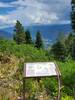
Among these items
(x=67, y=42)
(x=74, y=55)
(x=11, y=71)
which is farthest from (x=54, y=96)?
(x=67, y=42)

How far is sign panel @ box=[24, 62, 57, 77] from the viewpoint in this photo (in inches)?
313

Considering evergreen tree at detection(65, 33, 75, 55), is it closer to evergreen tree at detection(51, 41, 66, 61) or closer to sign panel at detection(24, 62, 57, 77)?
evergreen tree at detection(51, 41, 66, 61)

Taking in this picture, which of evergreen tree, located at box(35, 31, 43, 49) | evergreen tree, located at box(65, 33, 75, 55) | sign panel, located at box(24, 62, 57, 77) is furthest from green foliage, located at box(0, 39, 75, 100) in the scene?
evergreen tree, located at box(35, 31, 43, 49)

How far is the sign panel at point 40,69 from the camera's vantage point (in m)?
7.95

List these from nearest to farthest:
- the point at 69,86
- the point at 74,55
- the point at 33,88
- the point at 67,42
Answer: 1. the point at 33,88
2. the point at 69,86
3. the point at 74,55
4. the point at 67,42

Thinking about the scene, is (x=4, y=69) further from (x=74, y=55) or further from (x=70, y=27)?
(x=70, y=27)

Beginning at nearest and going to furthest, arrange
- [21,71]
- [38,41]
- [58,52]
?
1. [21,71]
2. [58,52]
3. [38,41]

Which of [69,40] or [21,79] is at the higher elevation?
[21,79]

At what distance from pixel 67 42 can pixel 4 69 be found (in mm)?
17225

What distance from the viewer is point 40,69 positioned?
326 inches

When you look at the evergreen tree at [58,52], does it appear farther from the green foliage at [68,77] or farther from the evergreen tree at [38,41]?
the green foliage at [68,77]

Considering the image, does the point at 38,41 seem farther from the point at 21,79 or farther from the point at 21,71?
the point at 21,79

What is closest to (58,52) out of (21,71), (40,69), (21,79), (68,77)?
(68,77)

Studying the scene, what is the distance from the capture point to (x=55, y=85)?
11195 millimetres
